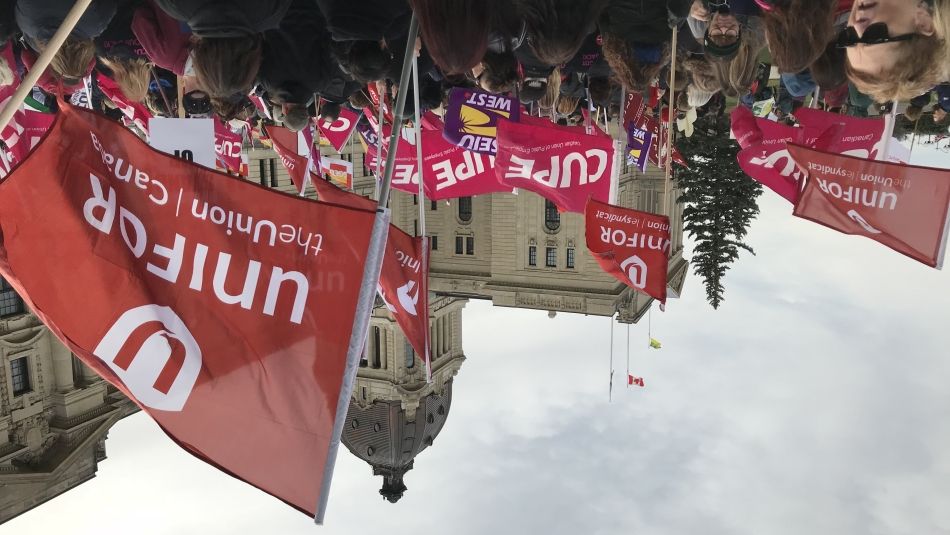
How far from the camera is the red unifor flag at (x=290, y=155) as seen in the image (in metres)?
12.5

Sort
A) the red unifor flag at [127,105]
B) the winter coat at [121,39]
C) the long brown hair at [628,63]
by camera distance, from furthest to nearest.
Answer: the red unifor flag at [127,105] → the winter coat at [121,39] → the long brown hair at [628,63]

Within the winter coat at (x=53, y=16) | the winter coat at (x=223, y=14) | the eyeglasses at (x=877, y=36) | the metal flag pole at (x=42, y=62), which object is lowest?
the metal flag pole at (x=42, y=62)

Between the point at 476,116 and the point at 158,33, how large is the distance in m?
4.76

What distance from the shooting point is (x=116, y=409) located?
28.8m

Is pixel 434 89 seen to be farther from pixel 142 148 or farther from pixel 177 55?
pixel 142 148

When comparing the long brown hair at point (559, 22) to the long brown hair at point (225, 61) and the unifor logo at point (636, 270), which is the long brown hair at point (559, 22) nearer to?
the long brown hair at point (225, 61)

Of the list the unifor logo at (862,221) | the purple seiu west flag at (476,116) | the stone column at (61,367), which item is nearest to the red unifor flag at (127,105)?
the purple seiu west flag at (476,116)

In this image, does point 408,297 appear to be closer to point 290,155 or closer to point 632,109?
point 290,155

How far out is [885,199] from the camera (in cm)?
771

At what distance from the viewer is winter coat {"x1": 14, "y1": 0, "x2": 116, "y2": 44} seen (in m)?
4.69

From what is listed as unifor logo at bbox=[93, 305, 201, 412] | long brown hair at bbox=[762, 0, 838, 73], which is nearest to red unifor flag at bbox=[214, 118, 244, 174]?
unifor logo at bbox=[93, 305, 201, 412]

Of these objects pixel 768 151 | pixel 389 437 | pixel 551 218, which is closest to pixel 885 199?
pixel 768 151

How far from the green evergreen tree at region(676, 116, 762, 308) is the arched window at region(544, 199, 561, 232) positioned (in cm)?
1051

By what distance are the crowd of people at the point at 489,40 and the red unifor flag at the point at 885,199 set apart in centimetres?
77
